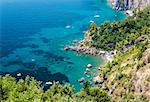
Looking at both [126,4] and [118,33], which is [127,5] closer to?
[126,4]

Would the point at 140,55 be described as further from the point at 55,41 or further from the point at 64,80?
the point at 55,41

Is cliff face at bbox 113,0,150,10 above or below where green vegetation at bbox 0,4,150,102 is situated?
below

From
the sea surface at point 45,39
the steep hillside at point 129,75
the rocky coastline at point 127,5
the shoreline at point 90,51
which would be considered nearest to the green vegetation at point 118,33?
the shoreline at point 90,51

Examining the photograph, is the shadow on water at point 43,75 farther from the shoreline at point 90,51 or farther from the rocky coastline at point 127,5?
the rocky coastline at point 127,5

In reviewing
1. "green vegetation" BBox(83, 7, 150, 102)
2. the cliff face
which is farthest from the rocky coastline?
"green vegetation" BBox(83, 7, 150, 102)

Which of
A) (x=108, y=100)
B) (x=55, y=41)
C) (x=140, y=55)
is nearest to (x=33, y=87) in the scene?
(x=108, y=100)

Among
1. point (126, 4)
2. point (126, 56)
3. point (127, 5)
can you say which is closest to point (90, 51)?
point (126, 56)

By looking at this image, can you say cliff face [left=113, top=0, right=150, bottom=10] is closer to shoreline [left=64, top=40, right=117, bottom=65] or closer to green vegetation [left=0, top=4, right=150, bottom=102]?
green vegetation [left=0, top=4, right=150, bottom=102]
